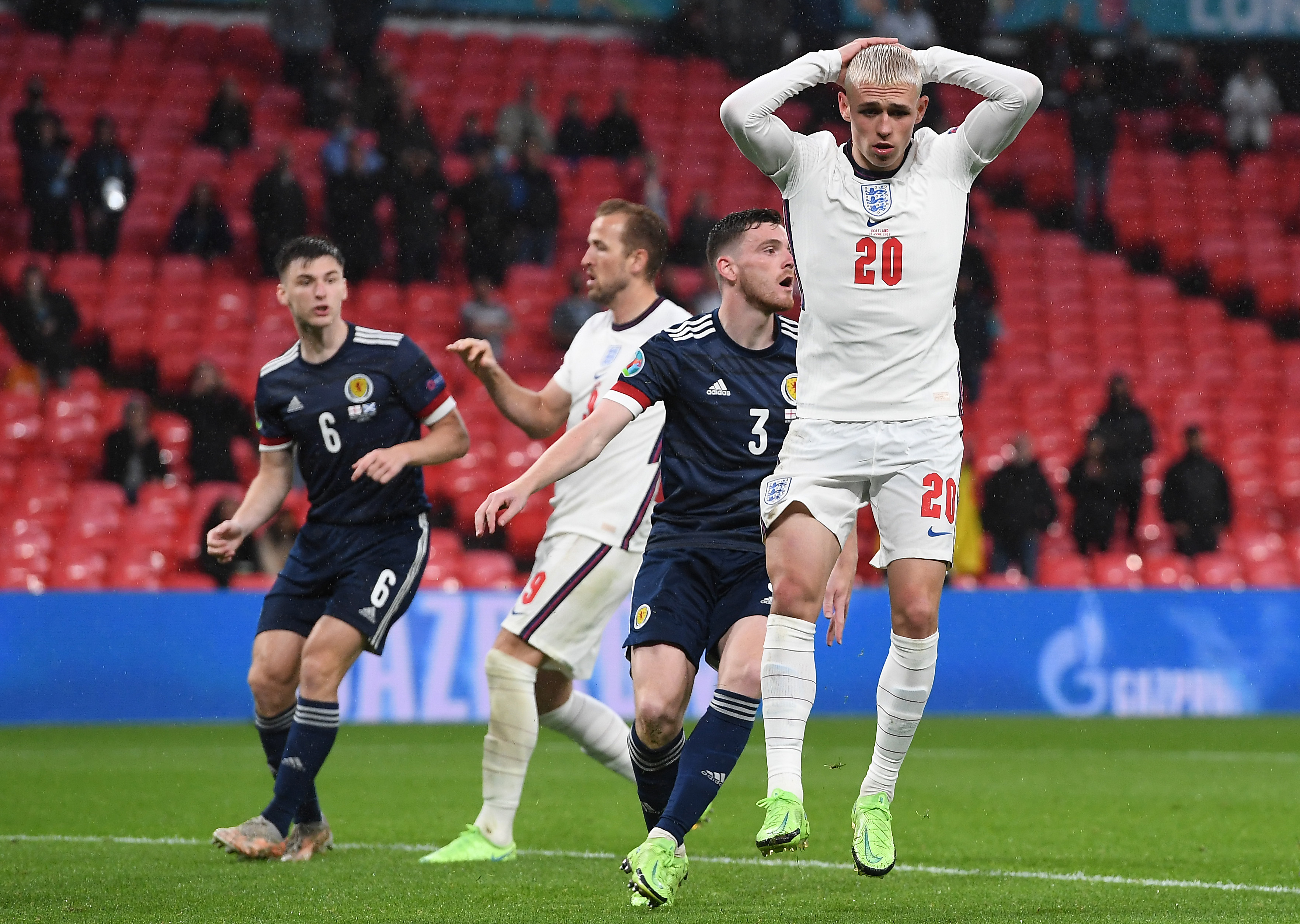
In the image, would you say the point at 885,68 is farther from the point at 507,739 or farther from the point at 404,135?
the point at 404,135

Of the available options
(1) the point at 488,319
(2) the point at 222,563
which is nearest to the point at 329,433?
(2) the point at 222,563

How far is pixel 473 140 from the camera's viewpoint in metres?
18.2

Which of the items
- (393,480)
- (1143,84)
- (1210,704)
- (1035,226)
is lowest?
(1210,704)

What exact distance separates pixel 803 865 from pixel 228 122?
1343cm

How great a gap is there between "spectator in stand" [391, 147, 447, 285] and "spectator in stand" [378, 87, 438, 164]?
0.32 ft

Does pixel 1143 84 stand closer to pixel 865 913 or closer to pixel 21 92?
pixel 21 92

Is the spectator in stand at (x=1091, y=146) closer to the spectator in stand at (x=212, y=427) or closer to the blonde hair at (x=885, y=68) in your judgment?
the spectator in stand at (x=212, y=427)

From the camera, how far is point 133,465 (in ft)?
47.1

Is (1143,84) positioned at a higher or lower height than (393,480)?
higher

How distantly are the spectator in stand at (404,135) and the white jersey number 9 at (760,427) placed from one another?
12.3 metres

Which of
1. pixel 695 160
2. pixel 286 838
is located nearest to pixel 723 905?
pixel 286 838

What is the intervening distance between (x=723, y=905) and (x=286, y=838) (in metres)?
1.97

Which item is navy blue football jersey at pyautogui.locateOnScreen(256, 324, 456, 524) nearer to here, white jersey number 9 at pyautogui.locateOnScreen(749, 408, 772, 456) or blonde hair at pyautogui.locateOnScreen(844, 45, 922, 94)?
white jersey number 9 at pyautogui.locateOnScreen(749, 408, 772, 456)

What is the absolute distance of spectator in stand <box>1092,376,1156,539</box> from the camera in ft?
51.4
